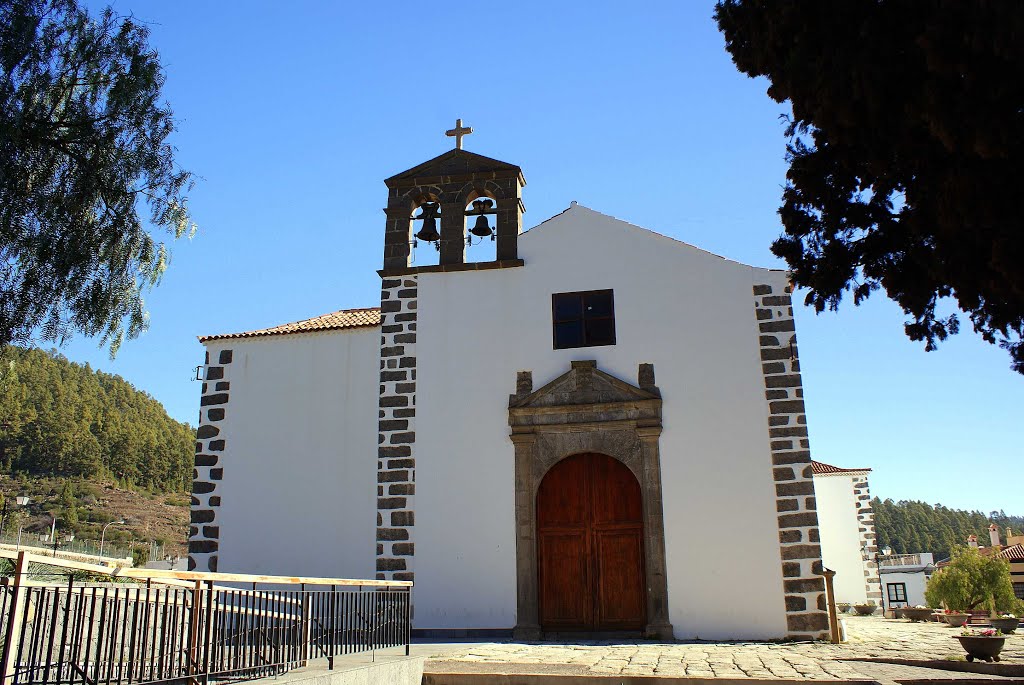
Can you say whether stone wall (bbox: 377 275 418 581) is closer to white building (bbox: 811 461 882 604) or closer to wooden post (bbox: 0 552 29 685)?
wooden post (bbox: 0 552 29 685)

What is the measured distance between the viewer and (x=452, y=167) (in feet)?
37.3

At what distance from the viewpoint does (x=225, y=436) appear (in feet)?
36.4

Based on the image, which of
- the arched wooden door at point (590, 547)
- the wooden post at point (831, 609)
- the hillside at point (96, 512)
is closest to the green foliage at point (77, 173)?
the arched wooden door at point (590, 547)

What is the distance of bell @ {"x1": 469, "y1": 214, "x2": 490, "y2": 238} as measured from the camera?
36.4 ft

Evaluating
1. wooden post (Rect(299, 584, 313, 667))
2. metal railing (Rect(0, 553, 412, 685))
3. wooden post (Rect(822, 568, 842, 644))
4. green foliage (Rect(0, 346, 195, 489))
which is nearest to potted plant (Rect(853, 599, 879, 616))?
wooden post (Rect(822, 568, 842, 644))

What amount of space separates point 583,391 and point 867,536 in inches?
363

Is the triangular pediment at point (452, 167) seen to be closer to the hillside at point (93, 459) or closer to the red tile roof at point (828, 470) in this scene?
the red tile roof at point (828, 470)

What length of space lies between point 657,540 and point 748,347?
2512 mm

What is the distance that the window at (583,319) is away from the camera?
34.1 ft

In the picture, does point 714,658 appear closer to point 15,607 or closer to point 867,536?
point 15,607

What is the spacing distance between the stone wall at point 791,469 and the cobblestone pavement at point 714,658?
0.44 metres

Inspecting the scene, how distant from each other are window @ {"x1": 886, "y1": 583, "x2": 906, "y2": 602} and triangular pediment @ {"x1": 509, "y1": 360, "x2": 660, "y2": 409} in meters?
19.1

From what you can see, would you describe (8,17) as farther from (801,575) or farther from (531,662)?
(801,575)

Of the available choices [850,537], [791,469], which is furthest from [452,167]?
[850,537]
